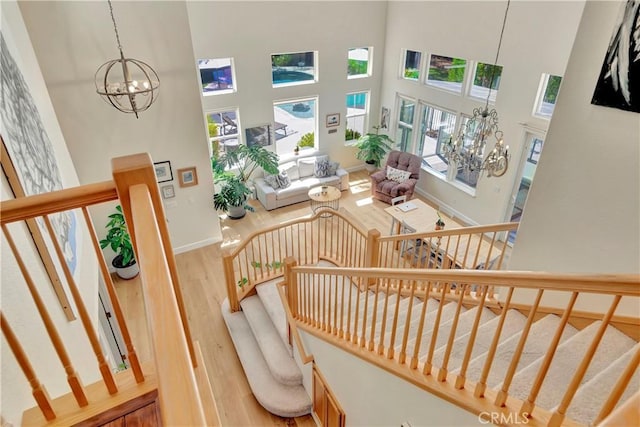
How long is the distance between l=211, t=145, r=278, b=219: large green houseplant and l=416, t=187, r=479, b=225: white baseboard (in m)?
3.22

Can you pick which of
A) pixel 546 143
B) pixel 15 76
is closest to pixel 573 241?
pixel 546 143

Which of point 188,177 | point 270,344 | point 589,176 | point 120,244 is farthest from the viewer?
point 188,177

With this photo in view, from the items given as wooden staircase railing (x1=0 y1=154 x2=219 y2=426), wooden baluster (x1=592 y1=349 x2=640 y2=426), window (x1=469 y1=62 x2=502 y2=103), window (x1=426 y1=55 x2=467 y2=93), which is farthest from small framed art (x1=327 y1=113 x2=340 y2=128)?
wooden baluster (x1=592 y1=349 x2=640 y2=426)

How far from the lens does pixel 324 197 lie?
7.08 metres

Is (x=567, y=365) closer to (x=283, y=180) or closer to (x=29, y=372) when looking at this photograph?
(x=29, y=372)

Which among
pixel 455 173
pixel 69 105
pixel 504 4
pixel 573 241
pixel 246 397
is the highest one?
pixel 504 4

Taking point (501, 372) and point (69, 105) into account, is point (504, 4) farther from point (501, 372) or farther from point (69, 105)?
point (69, 105)

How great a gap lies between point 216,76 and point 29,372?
6.42 m

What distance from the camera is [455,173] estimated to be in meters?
7.24

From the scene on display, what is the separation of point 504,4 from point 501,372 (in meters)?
5.65

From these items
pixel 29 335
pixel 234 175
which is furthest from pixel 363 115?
pixel 29 335

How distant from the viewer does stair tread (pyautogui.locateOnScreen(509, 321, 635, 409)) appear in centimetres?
184

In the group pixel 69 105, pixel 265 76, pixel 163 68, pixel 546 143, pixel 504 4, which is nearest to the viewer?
pixel 546 143

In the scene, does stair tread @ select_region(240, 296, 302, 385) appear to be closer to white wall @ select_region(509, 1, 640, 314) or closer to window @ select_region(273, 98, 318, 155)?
white wall @ select_region(509, 1, 640, 314)
